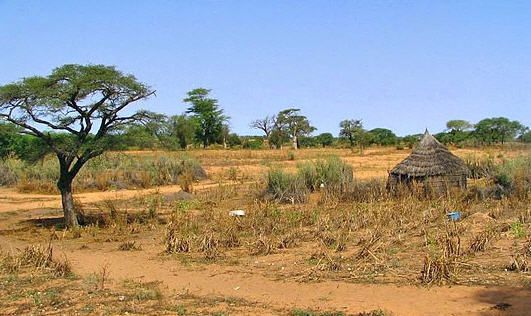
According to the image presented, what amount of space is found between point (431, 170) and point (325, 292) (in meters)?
11.7

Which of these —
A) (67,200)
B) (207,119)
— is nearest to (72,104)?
(67,200)

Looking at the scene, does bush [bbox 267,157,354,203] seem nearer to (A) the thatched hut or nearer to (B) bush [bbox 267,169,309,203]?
(B) bush [bbox 267,169,309,203]

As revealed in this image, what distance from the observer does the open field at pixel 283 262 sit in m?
6.57

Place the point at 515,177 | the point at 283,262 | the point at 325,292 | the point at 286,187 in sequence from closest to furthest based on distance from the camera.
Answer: the point at 325,292
the point at 283,262
the point at 515,177
the point at 286,187

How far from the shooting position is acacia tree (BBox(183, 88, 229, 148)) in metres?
58.5

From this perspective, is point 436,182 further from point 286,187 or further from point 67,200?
point 67,200

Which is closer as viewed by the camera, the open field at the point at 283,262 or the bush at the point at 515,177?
the open field at the point at 283,262

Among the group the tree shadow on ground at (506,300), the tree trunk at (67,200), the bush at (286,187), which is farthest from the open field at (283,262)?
the bush at (286,187)

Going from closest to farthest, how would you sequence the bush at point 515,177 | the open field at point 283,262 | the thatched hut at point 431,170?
the open field at point 283,262 → the bush at point 515,177 → the thatched hut at point 431,170

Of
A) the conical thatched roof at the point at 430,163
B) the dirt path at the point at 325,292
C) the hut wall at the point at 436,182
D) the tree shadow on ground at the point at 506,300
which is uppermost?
the conical thatched roof at the point at 430,163

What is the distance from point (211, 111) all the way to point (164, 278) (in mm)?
51019

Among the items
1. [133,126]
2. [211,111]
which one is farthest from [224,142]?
[133,126]

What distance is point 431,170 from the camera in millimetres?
17766

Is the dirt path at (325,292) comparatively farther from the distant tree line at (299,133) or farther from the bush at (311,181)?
the distant tree line at (299,133)
